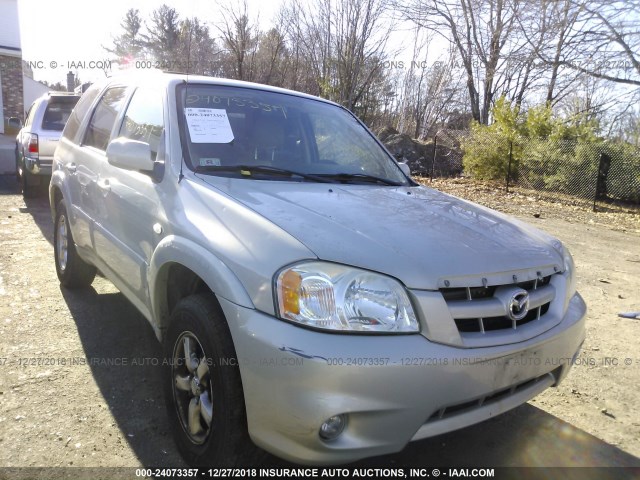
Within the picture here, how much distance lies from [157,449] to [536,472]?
188 centimetres

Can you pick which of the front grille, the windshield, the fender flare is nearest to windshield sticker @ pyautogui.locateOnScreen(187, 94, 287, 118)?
the windshield

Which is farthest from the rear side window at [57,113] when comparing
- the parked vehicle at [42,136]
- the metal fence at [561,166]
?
the metal fence at [561,166]

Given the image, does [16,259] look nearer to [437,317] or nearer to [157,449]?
[157,449]

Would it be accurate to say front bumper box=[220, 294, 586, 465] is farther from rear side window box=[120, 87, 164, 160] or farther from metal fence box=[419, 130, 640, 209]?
metal fence box=[419, 130, 640, 209]

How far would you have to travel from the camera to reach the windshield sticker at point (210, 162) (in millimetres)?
2711

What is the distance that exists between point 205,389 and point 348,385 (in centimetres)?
79

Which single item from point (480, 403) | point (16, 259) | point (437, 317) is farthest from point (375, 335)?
point (16, 259)

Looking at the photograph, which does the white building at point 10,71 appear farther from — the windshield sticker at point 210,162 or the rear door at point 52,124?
the windshield sticker at point 210,162

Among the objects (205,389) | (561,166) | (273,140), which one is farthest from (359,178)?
(561,166)

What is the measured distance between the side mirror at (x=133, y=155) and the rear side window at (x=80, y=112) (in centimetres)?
184

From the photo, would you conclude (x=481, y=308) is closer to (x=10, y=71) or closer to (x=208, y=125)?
(x=208, y=125)

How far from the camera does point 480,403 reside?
207 cm

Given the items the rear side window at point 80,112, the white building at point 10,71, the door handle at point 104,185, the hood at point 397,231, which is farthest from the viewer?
the white building at point 10,71

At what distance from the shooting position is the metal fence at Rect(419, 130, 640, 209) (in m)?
11.7
